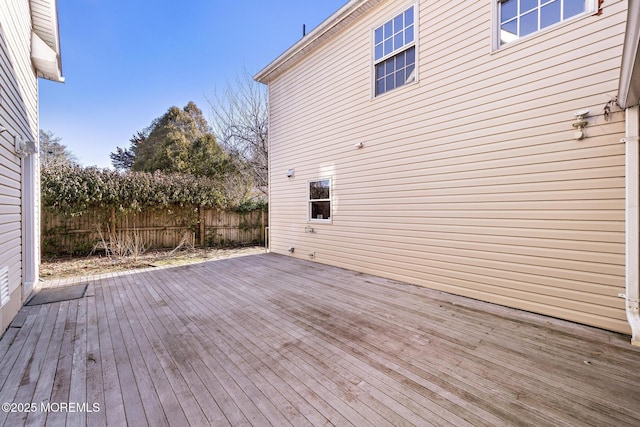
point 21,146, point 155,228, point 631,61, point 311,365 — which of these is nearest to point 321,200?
point 311,365

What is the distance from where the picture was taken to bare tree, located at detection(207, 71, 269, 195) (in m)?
12.0

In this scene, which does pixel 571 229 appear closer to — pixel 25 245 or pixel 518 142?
pixel 518 142

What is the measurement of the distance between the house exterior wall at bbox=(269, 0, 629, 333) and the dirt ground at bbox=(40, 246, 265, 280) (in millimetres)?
3928

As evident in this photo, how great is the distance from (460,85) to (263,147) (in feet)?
31.7

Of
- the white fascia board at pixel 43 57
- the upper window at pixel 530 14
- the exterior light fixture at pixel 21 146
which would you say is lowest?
the exterior light fixture at pixel 21 146

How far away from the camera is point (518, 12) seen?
11.6ft

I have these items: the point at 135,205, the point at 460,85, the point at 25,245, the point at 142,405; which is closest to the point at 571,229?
the point at 460,85

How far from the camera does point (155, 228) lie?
8.57 m

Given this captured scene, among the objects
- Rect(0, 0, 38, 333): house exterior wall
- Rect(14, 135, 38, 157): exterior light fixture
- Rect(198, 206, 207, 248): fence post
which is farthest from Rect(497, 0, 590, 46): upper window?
Rect(198, 206, 207, 248): fence post

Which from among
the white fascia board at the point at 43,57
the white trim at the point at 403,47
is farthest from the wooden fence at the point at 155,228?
the white trim at the point at 403,47

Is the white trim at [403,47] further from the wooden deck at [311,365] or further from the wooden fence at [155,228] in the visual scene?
the wooden fence at [155,228]

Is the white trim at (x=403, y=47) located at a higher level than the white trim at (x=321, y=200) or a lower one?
higher

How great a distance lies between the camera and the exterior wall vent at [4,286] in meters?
2.89

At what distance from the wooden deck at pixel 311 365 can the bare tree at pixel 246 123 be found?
9.39 m
